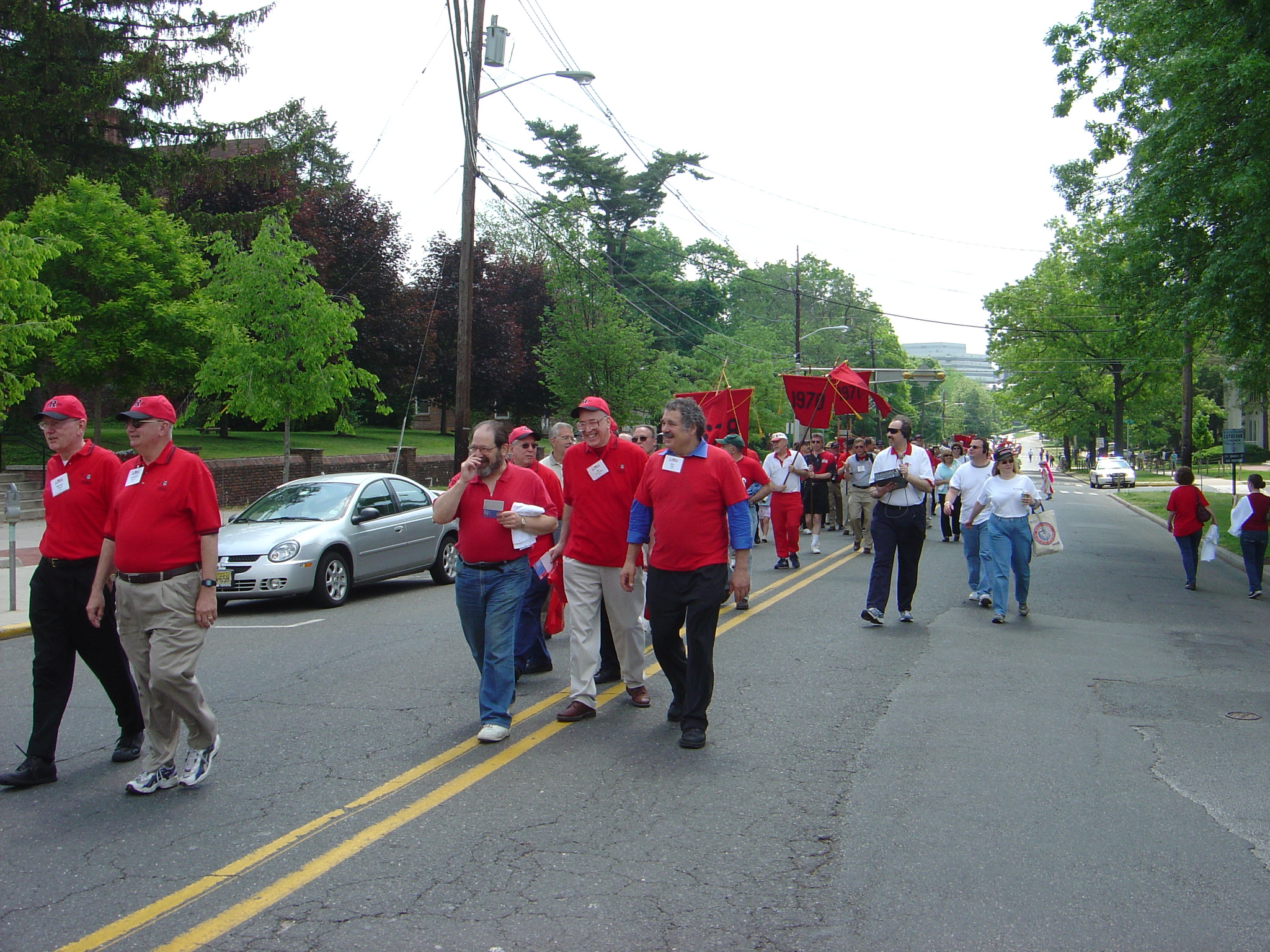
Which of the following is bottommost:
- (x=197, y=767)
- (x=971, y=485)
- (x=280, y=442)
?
(x=197, y=767)

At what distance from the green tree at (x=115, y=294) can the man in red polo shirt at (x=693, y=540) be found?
717 inches

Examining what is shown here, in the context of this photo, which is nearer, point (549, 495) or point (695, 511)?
point (695, 511)

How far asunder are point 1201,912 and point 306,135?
3234 centimetres

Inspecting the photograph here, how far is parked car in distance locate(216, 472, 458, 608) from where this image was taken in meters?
11.0

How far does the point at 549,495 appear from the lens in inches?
270

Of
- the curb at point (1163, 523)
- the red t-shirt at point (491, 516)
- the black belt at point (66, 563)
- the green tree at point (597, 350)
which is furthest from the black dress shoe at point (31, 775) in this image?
the green tree at point (597, 350)

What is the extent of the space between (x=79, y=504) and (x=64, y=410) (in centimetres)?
47

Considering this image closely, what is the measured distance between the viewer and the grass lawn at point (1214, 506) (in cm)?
2055

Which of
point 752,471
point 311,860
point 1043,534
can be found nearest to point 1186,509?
point 1043,534

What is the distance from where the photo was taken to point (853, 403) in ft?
72.3

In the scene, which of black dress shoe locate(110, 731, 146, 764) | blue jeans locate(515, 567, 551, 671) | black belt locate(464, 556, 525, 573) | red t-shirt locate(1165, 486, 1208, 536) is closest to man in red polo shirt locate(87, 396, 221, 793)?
black dress shoe locate(110, 731, 146, 764)

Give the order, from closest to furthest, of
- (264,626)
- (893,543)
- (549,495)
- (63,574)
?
(63,574) < (549,495) < (893,543) < (264,626)

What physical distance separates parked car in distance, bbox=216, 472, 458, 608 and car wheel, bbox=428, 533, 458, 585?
1 centimetres

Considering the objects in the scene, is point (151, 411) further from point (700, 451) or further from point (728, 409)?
point (728, 409)
